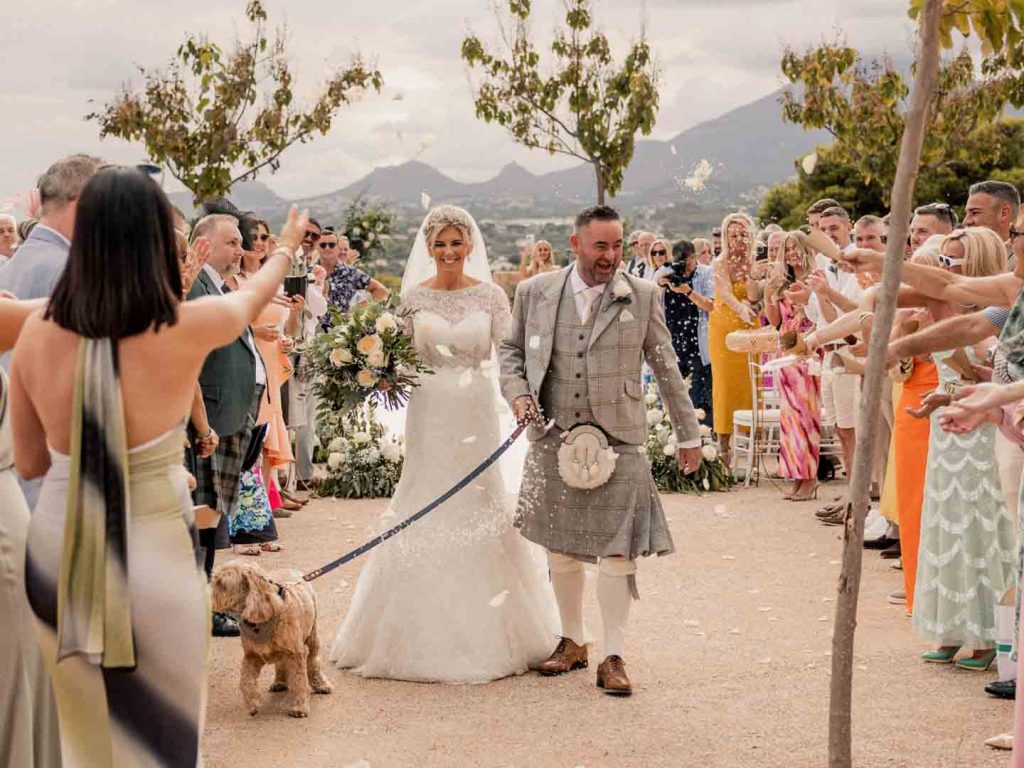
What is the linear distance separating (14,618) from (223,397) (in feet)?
8.71

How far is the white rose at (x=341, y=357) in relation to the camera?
22.0ft

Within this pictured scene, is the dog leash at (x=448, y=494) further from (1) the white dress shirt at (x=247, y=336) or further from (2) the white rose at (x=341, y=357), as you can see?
(1) the white dress shirt at (x=247, y=336)

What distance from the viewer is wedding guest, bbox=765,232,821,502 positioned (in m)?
11.1

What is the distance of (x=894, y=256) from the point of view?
3.46 m

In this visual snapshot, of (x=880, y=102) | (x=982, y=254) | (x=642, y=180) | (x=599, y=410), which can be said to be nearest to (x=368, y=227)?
(x=642, y=180)

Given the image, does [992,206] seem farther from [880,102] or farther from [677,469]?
[880,102]

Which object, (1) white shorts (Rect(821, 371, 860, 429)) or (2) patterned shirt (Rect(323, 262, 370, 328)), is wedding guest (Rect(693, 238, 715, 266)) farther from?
(1) white shorts (Rect(821, 371, 860, 429))

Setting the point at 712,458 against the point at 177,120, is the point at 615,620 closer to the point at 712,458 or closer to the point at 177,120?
the point at 712,458

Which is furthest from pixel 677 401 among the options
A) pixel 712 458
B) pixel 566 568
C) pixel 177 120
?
pixel 177 120

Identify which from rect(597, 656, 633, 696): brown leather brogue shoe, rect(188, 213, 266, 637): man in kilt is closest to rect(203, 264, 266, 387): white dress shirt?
rect(188, 213, 266, 637): man in kilt

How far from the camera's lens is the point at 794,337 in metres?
5.03

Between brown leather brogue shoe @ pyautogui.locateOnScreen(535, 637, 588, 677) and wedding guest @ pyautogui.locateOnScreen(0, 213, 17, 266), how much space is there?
592 cm

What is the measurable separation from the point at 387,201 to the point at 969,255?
18.6 metres

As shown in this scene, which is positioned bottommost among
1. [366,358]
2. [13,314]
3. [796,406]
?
[796,406]
